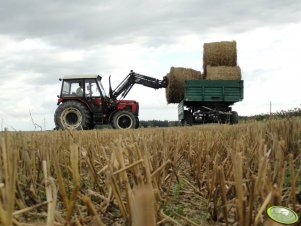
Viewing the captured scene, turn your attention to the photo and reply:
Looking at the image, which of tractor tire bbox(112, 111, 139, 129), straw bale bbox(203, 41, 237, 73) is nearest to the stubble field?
tractor tire bbox(112, 111, 139, 129)

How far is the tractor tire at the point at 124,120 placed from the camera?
12484 millimetres

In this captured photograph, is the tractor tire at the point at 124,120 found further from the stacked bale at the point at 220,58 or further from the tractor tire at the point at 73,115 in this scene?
the stacked bale at the point at 220,58

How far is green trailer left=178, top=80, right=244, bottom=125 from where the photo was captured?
1441 cm

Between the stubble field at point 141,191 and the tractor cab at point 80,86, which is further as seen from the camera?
the tractor cab at point 80,86

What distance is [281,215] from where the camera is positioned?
0.84 metres

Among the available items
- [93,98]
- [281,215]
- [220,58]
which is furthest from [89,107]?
[281,215]

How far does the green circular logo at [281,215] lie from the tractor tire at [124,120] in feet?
38.1

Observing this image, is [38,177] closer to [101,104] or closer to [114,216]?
[114,216]

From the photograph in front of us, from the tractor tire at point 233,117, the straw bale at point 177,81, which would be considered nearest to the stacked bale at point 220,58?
the straw bale at point 177,81

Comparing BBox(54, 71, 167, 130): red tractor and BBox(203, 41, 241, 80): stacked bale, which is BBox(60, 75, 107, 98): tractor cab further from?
Result: BBox(203, 41, 241, 80): stacked bale

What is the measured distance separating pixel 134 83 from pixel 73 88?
10.1 ft

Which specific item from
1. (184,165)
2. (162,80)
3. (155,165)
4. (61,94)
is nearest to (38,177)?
(155,165)

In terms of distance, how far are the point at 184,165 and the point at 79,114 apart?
9591mm

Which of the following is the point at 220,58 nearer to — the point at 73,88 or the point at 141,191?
the point at 73,88
